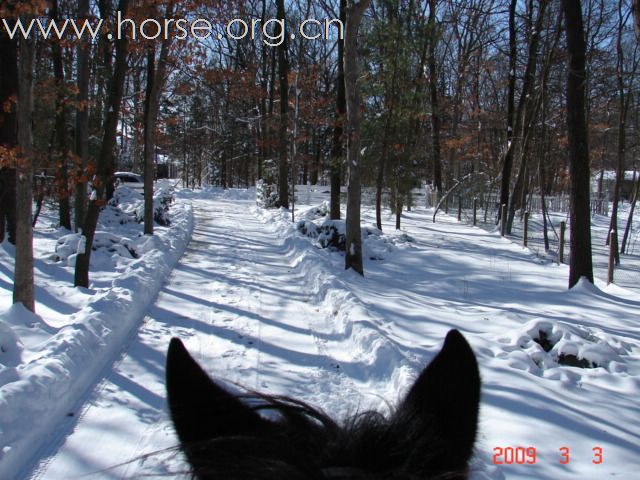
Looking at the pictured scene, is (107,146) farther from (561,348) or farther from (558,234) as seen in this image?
(558,234)

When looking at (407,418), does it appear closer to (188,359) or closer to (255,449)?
(255,449)

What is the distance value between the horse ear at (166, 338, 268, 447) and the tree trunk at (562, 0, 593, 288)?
32.4 ft

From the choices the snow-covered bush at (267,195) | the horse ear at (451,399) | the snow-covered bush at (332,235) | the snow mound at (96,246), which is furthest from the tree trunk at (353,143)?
the snow-covered bush at (267,195)

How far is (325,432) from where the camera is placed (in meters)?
1.09

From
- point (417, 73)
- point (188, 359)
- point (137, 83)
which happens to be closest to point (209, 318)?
point (188, 359)

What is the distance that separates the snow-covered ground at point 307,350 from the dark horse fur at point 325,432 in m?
0.11

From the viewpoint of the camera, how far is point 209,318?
7262mm

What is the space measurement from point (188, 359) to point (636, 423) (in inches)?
174

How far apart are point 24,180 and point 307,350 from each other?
4.28m

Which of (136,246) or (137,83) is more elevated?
(137,83)

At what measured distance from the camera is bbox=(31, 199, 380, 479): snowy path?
369 cm

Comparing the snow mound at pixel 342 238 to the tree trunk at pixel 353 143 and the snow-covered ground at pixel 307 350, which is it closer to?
the snow-covered ground at pixel 307 350
